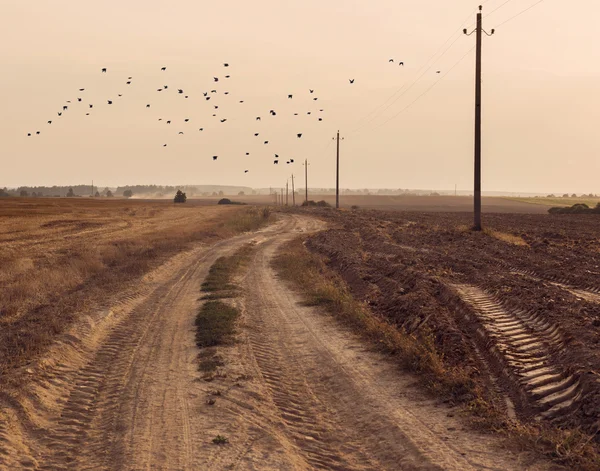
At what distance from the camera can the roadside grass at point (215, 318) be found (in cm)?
1104

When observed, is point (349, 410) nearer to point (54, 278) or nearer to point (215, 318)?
point (215, 318)

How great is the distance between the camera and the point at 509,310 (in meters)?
13.7

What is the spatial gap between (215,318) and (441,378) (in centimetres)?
648

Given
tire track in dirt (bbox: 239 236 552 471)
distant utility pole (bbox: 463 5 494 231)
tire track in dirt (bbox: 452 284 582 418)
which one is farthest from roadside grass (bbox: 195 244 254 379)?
distant utility pole (bbox: 463 5 494 231)

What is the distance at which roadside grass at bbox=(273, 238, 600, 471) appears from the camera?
6672mm

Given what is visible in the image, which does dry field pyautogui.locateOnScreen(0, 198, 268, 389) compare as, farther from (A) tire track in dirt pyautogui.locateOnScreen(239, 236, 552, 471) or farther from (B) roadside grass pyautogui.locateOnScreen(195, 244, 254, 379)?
(A) tire track in dirt pyautogui.locateOnScreen(239, 236, 552, 471)

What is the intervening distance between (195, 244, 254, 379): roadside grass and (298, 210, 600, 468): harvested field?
3.87m

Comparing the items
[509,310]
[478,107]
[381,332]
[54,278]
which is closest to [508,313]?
[509,310]

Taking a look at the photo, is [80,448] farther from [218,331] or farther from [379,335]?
[379,335]

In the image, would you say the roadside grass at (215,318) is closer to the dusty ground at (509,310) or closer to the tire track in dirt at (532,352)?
the dusty ground at (509,310)

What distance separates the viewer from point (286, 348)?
12.1m

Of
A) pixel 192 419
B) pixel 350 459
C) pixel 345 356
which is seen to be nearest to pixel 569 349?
pixel 345 356

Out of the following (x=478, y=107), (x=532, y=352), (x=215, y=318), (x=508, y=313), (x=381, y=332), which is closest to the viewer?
(x=532, y=352)

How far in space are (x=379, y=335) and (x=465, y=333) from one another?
175 cm
